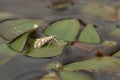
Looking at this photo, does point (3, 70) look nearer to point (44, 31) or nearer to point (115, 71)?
point (44, 31)

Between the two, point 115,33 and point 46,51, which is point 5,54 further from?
point 115,33

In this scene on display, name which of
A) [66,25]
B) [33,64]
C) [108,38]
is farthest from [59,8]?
[33,64]

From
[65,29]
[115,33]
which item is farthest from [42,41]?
[115,33]

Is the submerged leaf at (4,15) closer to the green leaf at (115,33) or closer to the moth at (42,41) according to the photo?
the moth at (42,41)

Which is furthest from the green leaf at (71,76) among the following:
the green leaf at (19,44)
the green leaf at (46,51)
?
the green leaf at (19,44)

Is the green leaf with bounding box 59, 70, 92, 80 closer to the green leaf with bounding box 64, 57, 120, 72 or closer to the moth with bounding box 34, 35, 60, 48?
the green leaf with bounding box 64, 57, 120, 72

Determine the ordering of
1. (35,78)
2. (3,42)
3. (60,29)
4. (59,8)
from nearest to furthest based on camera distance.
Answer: (35,78)
(3,42)
(60,29)
(59,8)
